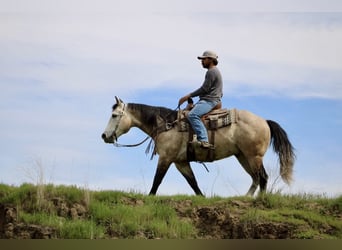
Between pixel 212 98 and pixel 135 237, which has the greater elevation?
pixel 212 98

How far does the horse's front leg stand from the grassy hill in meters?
0.60

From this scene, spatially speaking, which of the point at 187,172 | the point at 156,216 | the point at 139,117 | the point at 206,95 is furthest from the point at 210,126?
the point at 156,216

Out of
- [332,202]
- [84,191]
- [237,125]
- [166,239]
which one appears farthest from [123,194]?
[332,202]

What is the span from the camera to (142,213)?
11508 millimetres

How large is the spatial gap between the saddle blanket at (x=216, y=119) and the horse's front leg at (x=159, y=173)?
607 millimetres

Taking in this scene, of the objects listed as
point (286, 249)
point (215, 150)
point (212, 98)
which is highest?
point (212, 98)

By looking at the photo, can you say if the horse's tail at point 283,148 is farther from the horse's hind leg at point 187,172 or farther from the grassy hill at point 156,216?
the horse's hind leg at point 187,172

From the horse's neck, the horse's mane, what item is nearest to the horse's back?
the horse's mane

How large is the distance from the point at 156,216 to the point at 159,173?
4.52ft

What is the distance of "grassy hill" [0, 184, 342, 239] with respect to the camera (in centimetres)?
1119

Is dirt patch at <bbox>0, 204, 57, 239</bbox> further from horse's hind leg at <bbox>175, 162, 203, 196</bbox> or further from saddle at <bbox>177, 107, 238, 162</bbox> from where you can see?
saddle at <bbox>177, 107, 238, 162</bbox>

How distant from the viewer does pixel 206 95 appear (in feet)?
41.9

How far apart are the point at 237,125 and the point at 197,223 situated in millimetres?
2068

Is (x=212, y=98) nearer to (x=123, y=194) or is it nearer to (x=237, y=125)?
(x=237, y=125)
